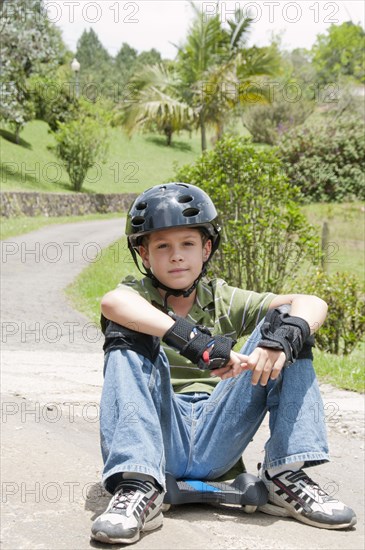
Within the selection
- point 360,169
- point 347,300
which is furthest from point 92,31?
point 347,300

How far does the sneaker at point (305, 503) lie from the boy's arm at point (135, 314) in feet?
2.50

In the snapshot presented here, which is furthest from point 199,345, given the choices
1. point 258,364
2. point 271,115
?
point 271,115

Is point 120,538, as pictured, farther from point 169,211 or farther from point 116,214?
point 116,214

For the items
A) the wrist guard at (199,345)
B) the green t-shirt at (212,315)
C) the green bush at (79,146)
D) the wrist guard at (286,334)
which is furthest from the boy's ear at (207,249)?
the green bush at (79,146)

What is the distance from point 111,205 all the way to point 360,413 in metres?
27.7

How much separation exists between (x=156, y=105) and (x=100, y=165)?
5544 millimetres

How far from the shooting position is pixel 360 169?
25297mm

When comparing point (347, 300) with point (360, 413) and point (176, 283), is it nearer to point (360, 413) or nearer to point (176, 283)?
point (360, 413)

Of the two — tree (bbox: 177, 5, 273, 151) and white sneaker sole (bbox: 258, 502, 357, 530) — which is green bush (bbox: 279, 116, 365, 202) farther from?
white sneaker sole (bbox: 258, 502, 357, 530)

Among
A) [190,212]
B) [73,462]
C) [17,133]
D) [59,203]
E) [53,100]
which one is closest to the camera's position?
[190,212]

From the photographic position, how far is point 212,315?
3.17 meters

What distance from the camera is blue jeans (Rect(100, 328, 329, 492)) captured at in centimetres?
271

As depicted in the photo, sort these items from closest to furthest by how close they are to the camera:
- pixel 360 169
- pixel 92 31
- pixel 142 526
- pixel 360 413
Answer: pixel 142 526
pixel 360 413
pixel 360 169
pixel 92 31

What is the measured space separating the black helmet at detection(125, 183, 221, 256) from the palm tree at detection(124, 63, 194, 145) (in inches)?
1139
